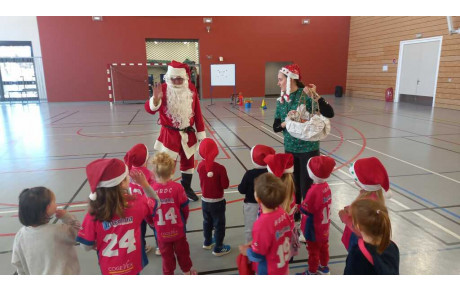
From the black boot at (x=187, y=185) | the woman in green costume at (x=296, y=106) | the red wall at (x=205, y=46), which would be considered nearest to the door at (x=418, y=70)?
the red wall at (x=205, y=46)

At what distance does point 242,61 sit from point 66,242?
14882 mm

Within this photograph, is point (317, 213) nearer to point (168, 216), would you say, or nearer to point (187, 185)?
point (168, 216)

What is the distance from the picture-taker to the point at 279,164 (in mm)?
2014

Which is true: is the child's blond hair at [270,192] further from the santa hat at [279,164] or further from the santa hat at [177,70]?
the santa hat at [177,70]

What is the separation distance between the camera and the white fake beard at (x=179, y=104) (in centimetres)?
326

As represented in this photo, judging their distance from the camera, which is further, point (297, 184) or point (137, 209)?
point (297, 184)

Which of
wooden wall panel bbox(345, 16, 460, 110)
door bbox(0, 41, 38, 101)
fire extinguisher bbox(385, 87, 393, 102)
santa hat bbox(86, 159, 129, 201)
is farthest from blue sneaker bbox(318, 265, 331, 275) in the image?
door bbox(0, 41, 38, 101)

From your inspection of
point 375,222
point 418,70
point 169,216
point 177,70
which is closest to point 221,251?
point 169,216

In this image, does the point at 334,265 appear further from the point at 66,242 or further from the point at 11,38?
the point at 11,38

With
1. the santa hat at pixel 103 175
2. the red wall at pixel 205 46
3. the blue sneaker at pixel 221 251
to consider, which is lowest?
the blue sneaker at pixel 221 251

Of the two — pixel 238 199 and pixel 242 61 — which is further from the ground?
pixel 242 61

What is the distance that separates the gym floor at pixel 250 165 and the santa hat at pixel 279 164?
78 cm

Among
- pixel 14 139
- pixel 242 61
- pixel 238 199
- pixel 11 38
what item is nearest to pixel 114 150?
pixel 14 139

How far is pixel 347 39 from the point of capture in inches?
643
